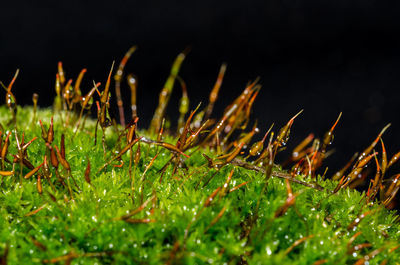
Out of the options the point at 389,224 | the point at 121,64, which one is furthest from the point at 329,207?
the point at 121,64

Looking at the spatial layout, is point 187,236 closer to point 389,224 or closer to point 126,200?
point 126,200

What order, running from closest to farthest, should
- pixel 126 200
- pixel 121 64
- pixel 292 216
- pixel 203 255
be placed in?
pixel 203 255
pixel 292 216
pixel 126 200
pixel 121 64

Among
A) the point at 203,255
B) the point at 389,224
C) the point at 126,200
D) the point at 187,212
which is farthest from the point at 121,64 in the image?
the point at 389,224

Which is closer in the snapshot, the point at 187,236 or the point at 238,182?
the point at 187,236

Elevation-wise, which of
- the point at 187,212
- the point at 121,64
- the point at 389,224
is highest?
the point at 121,64

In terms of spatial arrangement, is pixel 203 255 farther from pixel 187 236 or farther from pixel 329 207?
pixel 329 207

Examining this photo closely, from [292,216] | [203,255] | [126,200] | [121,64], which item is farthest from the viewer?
[121,64]

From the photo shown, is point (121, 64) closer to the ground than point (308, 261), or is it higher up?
higher up
